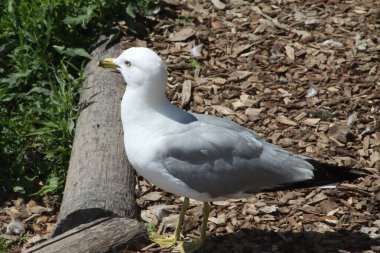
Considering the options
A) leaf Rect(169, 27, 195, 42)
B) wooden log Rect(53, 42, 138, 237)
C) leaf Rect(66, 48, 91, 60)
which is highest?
leaf Rect(169, 27, 195, 42)

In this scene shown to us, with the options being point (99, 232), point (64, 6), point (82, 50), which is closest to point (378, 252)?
point (99, 232)

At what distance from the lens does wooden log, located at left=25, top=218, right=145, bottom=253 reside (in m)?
4.36

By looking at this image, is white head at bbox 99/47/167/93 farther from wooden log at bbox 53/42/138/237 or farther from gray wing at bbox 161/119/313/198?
wooden log at bbox 53/42/138/237

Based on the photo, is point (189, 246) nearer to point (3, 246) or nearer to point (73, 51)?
point (3, 246)

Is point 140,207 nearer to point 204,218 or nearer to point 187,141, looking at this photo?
point 204,218

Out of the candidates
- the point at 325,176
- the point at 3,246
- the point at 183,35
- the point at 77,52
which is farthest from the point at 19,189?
the point at 325,176

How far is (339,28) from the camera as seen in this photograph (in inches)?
270

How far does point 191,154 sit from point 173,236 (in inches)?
30.9

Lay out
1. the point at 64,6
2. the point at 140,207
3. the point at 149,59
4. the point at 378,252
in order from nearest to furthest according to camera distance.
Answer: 1. the point at 149,59
2. the point at 378,252
3. the point at 140,207
4. the point at 64,6

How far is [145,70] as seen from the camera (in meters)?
4.36

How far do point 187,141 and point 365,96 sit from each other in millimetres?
2276

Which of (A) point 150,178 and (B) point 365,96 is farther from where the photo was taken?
(B) point 365,96

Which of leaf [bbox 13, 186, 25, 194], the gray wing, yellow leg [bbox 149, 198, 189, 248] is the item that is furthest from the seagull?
leaf [bbox 13, 186, 25, 194]

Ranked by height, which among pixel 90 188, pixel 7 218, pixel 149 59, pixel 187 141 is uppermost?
pixel 149 59
